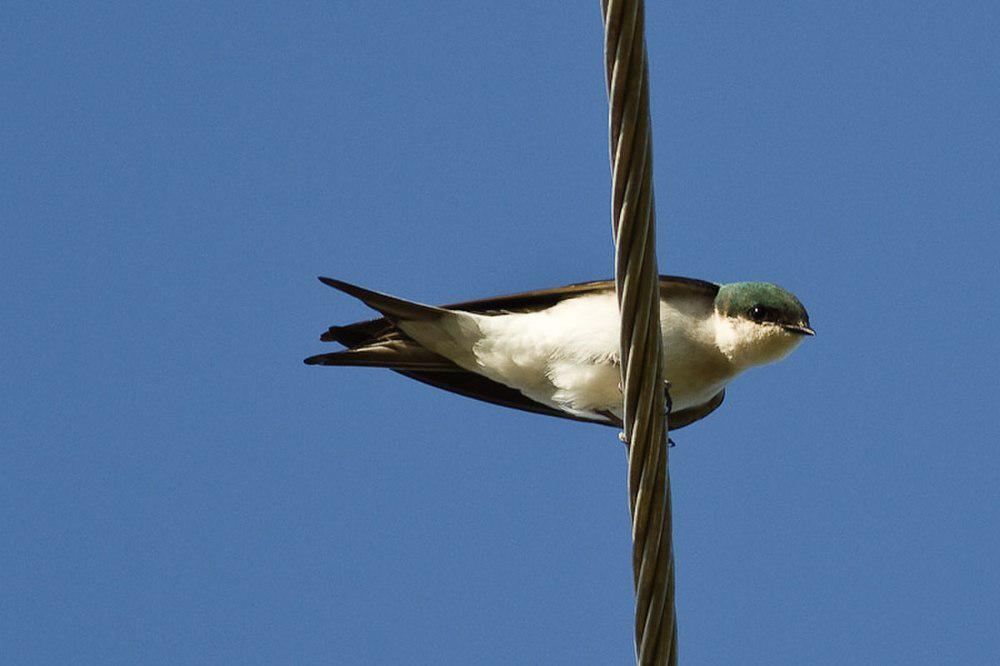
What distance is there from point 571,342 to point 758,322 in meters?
0.68

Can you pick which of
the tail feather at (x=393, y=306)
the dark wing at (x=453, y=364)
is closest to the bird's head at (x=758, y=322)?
the dark wing at (x=453, y=364)

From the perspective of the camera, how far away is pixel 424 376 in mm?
5371

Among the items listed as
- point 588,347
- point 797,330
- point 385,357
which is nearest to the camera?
point 588,347

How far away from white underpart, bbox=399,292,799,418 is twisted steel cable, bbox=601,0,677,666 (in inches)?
79.2

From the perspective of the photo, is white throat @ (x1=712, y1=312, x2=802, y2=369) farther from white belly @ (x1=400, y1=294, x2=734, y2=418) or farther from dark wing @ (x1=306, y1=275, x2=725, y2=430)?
dark wing @ (x1=306, y1=275, x2=725, y2=430)

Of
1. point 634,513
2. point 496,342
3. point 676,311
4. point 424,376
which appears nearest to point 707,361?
point 676,311

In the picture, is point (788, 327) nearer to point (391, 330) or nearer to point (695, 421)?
point (695, 421)

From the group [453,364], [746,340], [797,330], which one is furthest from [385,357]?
[797,330]

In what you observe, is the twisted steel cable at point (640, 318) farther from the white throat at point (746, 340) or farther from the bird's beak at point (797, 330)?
the bird's beak at point (797, 330)

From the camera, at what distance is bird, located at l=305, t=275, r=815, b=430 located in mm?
4809

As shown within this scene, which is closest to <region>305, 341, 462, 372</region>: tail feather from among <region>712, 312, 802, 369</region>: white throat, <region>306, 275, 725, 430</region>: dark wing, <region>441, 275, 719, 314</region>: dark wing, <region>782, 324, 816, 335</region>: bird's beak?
<region>306, 275, 725, 430</region>: dark wing

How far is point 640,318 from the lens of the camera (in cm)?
264

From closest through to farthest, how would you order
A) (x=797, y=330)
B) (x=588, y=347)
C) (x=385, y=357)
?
1. (x=588, y=347)
2. (x=797, y=330)
3. (x=385, y=357)

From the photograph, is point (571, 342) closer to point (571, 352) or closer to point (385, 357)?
point (571, 352)
